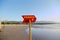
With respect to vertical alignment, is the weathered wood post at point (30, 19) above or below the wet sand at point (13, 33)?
above

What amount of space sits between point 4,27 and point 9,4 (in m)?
0.57

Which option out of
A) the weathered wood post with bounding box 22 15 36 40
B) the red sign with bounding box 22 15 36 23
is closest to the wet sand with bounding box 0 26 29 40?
the weathered wood post with bounding box 22 15 36 40

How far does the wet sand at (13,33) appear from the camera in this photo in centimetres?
425

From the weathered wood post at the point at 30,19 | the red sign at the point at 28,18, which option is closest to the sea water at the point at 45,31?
the weathered wood post at the point at 30,19

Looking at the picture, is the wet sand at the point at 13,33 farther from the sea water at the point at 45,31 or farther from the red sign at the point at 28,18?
the red sign at the point at 28,18

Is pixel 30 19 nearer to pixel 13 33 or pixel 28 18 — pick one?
pixel 28 18

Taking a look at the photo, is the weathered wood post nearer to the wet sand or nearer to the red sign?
the red sign

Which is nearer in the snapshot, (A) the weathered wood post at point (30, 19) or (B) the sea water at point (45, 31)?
(A) the weathered wood post at point (30, 19)

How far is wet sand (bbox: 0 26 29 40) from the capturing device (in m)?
4.25

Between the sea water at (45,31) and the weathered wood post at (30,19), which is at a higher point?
the weathered wood post at (30,19)

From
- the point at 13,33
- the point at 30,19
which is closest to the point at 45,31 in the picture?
the point at 30,19

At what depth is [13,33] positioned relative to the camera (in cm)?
429

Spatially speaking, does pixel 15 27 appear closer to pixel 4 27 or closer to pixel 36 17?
pixel 4 27

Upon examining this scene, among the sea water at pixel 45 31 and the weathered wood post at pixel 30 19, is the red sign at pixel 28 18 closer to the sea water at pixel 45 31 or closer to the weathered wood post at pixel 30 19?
the weathered wood post at pixel 30 19
